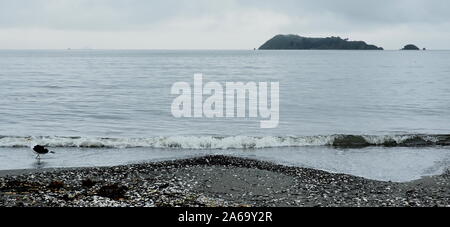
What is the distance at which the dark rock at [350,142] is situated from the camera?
31.7 metres

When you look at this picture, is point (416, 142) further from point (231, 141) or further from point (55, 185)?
point (55, 185)

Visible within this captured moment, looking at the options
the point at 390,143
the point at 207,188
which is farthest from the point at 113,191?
the point at 390,143

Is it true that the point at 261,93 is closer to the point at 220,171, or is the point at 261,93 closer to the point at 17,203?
the point at 220,171

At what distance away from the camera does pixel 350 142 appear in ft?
105

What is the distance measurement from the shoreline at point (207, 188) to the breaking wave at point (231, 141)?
792 cm

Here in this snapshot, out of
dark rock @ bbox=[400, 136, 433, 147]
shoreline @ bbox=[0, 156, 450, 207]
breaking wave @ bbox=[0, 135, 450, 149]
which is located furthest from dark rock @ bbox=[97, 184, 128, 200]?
dark rock @ bbox=[400, 136, 433, 147]

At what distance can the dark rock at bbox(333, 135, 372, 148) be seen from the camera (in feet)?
Result: 104

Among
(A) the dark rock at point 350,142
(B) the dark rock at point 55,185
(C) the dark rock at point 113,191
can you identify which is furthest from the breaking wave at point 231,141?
(C) the dark rock at point 113,191

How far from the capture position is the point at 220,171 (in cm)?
2102

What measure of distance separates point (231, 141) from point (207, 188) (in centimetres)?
1332

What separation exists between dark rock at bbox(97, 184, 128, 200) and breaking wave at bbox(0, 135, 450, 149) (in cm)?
1321

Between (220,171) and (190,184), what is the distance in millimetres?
2800

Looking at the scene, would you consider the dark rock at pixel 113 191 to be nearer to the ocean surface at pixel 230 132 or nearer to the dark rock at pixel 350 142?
the ocean surface at pixel 230 132
